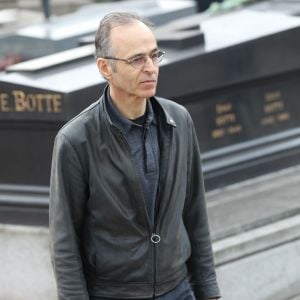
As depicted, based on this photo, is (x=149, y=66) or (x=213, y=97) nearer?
(x=149, y=66)

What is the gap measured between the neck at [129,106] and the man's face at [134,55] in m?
0.05

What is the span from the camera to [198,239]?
10.4 feet

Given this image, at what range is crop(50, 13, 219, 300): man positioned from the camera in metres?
2.78

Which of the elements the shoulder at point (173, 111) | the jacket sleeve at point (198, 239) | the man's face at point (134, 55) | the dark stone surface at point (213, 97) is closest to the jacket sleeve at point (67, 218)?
the man's face at point (134, 55)

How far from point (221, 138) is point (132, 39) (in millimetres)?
3079

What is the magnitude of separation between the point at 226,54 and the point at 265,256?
1.41m

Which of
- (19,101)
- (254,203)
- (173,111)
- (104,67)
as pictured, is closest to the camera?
(104,67)

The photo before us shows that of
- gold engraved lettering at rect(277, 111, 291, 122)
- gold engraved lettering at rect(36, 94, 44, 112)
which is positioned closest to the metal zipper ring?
gold engraved lettering at rect(36, 94, 44, 112)

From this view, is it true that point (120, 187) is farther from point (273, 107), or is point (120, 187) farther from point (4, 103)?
point (273, 107)

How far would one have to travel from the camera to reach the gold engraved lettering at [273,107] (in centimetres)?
593

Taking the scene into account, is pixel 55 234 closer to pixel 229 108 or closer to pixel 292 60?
pixel 229 108

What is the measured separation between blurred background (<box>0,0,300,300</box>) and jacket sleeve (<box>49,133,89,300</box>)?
2040 mm

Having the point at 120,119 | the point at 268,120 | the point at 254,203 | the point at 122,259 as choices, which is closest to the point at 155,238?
the point at 122,259

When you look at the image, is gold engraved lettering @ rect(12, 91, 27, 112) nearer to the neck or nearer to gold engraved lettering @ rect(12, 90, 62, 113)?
gold engraved lettering @ rect(12, 90, 62, 113)
